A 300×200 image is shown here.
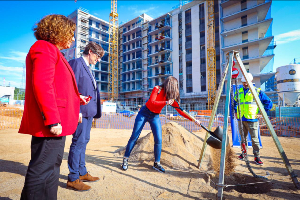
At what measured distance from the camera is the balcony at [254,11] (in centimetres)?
2305

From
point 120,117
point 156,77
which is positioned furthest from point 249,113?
point 156,77

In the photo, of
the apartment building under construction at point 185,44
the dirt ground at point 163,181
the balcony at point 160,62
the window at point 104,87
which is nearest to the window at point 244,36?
the apartment building under construction at point 185,44

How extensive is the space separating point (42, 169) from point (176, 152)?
8.98ft

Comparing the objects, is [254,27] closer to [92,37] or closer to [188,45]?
[188,45]

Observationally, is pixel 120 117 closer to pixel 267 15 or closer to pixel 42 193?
pixel 42 193

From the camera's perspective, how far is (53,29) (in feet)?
4.83

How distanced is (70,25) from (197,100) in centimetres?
2885

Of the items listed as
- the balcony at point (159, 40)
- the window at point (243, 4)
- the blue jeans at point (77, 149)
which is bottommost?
the blue jeans at point (77, 149)

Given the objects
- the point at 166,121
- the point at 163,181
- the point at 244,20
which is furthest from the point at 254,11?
the point at 163,181

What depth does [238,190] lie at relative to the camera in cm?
243

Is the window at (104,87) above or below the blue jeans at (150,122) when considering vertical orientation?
above

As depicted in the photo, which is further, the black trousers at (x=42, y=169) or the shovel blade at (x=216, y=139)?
the shovel blade at (x=216, y=139)

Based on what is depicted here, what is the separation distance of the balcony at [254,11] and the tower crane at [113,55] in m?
28.3

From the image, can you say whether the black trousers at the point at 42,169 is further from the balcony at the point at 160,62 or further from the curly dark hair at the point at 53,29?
the balcony at the point at 160,62
